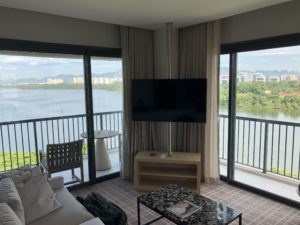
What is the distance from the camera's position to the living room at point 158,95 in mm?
3023

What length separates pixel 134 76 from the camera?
154 inches

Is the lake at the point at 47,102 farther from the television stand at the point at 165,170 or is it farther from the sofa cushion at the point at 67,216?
the sofa cushion at the point at 67,216

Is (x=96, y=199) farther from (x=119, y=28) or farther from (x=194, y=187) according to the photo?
(x=119, y=28)

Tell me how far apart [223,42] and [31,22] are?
9.01 ft

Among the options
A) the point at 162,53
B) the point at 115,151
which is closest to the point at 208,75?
the point at 162,53

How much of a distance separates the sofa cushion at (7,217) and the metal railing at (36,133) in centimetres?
216

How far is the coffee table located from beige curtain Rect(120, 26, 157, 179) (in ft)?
4.78

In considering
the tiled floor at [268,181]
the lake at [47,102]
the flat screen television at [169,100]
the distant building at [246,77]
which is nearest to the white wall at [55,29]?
the lake at [47,102]

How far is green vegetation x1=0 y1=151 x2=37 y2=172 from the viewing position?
147 inches

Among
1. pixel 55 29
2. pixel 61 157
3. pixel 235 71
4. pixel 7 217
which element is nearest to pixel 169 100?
pixel 235 71

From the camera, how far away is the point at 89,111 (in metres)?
3.73

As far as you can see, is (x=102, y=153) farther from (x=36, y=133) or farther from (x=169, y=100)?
(x=169, y=100)

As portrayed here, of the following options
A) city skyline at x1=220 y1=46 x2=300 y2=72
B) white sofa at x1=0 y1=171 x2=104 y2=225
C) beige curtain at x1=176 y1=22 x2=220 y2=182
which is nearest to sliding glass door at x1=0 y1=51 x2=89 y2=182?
white sofa at x1=0 y1=171 x2=104 y2=225

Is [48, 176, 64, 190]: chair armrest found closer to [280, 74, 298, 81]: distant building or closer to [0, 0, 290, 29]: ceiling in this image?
[0, 0, 290, 29]: ceiling
